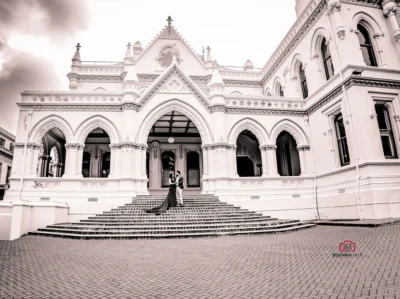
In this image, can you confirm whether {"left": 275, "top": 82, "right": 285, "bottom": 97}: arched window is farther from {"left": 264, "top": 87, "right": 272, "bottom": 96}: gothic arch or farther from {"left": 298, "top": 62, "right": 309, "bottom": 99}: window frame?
{"left": 298, "top": 62, "right": 309, "bottom": 99}: window frame

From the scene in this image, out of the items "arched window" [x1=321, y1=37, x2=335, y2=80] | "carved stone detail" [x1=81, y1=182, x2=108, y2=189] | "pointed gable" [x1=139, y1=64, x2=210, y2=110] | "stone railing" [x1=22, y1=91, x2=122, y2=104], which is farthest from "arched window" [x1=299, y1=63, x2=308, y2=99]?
"carved stone detail" [x1=81, y1=182, x2=108, y2=189]

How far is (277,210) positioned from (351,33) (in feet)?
40.0

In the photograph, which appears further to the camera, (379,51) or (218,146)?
(218,146)

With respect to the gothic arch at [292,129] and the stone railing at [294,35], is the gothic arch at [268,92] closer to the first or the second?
the stone railing at [294,35]

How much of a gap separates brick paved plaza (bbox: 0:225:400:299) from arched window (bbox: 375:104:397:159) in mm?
9281

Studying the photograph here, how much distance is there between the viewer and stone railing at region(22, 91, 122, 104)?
16672mm

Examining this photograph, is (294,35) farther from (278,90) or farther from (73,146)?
(73,146)

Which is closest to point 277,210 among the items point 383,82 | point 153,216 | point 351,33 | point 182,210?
point 182,210

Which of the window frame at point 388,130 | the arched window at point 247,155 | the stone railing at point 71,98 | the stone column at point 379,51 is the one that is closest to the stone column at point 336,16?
the stone column at point 379,51

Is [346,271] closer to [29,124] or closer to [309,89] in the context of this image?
[309,89]

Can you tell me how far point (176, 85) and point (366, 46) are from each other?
1288 cm

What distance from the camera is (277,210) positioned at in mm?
16734

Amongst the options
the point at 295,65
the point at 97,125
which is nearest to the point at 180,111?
the point at 97,125

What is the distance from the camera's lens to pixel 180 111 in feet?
58.8
